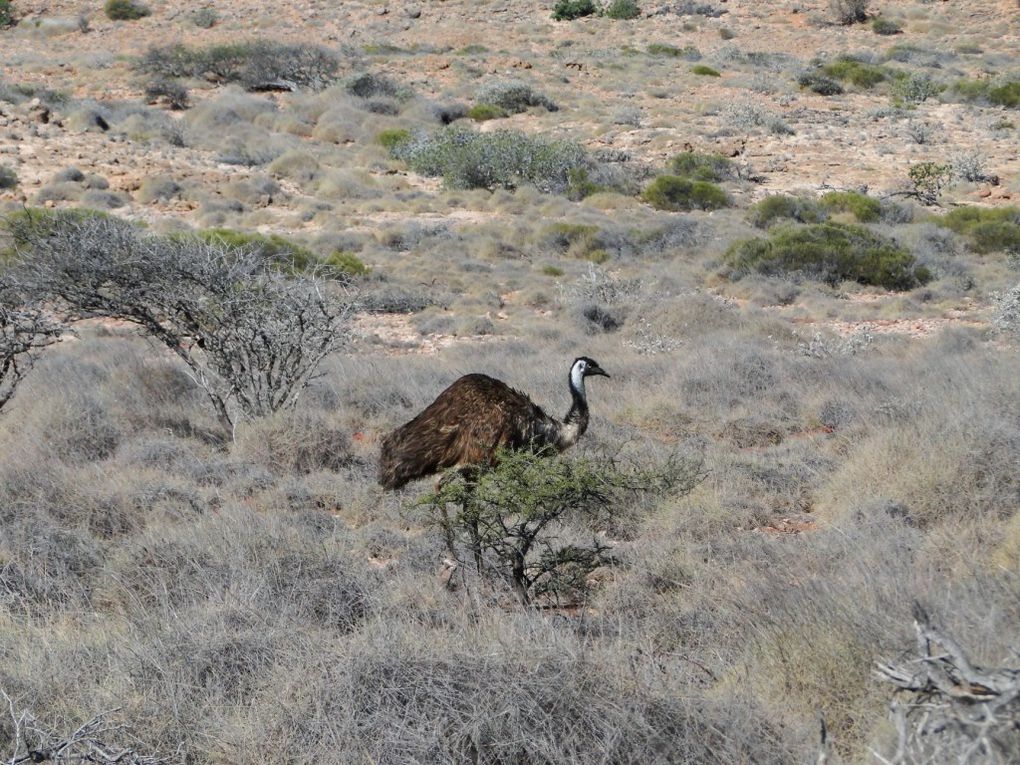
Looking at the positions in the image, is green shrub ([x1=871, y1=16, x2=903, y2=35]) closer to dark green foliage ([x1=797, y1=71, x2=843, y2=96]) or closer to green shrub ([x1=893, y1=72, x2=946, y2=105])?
dark green foliage ([x1=797, y1=71, x2=843, y2=96])

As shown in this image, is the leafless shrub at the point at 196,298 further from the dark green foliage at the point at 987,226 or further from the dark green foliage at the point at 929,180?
the dark green foliage at the point at 929,180

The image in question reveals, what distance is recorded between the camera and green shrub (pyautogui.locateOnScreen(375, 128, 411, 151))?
28.7 metres

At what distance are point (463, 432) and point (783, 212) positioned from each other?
17.8 m

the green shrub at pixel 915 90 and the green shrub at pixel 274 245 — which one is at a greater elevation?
the green shrub at pixel 274 245

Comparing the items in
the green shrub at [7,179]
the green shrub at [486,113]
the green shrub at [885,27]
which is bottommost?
the green shrub at [885,27]

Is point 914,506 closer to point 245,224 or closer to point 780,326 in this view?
point 780,326

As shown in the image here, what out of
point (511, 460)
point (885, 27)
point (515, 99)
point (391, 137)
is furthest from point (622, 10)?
point (511, 460)

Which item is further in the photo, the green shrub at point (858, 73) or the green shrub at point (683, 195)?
the green shrub at point (858, 73)

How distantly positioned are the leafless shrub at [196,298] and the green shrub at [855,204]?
50.2 ft

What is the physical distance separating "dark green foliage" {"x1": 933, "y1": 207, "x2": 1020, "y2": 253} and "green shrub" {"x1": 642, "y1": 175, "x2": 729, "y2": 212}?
457 centimetres

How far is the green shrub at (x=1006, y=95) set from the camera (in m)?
32.3

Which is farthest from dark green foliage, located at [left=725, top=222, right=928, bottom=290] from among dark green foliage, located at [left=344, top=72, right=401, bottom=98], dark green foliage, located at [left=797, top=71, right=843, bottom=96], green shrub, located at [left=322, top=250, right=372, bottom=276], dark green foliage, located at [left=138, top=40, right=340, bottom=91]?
dark green foliage, located at [left=138, top=40, right=340, bottom=91]

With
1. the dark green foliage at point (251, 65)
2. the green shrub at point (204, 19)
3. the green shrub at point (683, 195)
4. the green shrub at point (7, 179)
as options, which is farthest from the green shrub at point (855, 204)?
the green shrub at point (204, 19)

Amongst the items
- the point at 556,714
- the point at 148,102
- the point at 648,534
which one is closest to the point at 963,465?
the point at 648,534
